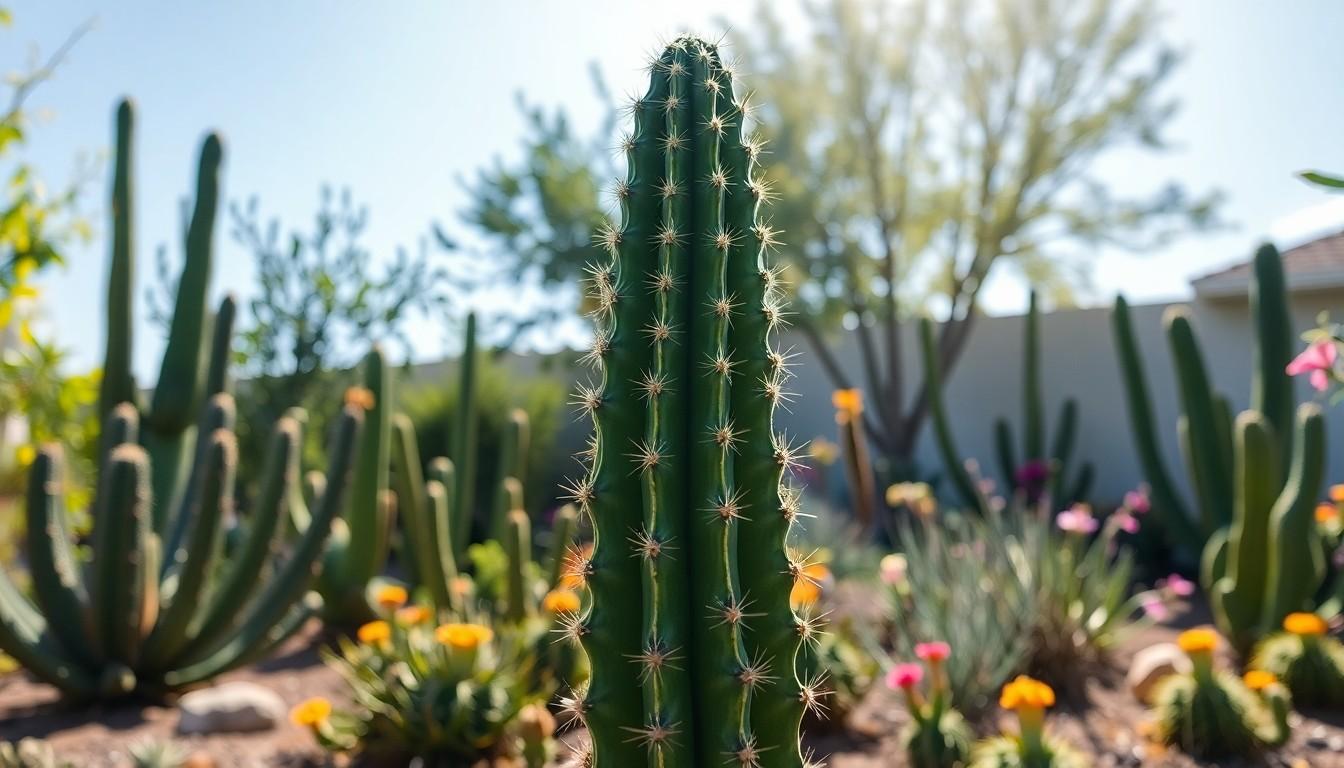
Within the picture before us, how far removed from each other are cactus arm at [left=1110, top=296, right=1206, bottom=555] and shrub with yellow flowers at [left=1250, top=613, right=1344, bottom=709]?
9.67ft

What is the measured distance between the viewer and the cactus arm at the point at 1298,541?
5246 mm

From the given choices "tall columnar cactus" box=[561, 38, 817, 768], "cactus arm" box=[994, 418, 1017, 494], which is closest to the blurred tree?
"cactus arm" box=[994, 418, 1017, 494]

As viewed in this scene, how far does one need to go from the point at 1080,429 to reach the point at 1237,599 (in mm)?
8420

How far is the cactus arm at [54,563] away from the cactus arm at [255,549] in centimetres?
48

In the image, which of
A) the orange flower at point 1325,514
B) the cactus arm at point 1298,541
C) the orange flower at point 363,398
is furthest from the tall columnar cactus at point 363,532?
the orange flower at point 1325,514

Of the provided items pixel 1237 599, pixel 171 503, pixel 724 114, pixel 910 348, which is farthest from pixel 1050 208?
pixel 724 114

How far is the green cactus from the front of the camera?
5.25m

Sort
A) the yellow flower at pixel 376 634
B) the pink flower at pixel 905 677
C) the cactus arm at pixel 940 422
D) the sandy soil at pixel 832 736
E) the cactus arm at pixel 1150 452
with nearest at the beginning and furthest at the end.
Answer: the pink flower at pixel 905 677 → the sandy soil at pixel 832 736 → the yellow flower at pixel 376 634 → the cactus arm at pixel 1150 452 → the cactus arm at pixel 940 422

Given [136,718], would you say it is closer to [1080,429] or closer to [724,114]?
[724,114]

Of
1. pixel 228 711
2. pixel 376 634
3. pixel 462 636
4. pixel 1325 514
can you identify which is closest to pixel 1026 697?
pixel 462 636

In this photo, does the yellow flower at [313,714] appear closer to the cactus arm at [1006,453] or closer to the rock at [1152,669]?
the rock at [1152,669]

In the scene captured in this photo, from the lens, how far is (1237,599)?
5531 millimetres

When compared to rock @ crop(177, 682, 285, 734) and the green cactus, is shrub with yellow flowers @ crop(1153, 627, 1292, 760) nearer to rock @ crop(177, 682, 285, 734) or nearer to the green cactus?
the green cactus

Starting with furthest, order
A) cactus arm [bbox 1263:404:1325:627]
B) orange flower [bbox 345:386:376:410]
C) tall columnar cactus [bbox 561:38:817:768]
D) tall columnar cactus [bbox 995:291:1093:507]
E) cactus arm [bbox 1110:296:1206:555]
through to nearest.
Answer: tall columnar cactus [bbox 995:291:1093:507]
cactus arm [bbox 1110:296:1206:555]
orange flower [bbox 345:386:376:410]
cactus arm [bbox 1263:404:1325:627]
tall columnar cactus [bbox 561:38:817:768]
